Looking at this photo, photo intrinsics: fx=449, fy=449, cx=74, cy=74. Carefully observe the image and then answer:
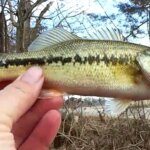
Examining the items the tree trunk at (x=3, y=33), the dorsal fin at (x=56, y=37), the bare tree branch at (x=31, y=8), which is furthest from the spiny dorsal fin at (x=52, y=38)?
the tree trunk at (x=3, y=33)

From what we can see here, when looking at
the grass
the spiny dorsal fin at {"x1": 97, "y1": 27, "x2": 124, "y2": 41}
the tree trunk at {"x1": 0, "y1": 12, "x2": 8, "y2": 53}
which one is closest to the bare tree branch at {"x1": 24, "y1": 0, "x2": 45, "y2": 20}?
the tree trunk at {"x1": 0, "y1": 12, "x2": 8, "y2": 53}

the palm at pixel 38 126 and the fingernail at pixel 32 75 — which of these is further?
the palm at pixel 38 126

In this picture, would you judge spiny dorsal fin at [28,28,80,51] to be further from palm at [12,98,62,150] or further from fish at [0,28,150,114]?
palm at [12,98,62,150]

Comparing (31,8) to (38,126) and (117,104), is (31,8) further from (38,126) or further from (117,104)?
(117,104)

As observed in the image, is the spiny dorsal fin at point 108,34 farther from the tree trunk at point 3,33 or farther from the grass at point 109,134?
the tree trunk at point 3,33

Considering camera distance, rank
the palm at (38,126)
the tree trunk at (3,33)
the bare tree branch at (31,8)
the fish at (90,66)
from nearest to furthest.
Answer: the fish at (90,66)
the palm at (38,126)
the bare tree branch at (31,8)
the tree trunk at (3,33)

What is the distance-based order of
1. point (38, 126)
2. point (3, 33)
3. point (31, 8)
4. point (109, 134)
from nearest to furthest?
1. point (38, 126)
2. point (109, 134)
3. point (31, 8)
4. point (3, 33)

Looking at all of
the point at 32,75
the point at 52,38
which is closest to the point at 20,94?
the point at 32,75
